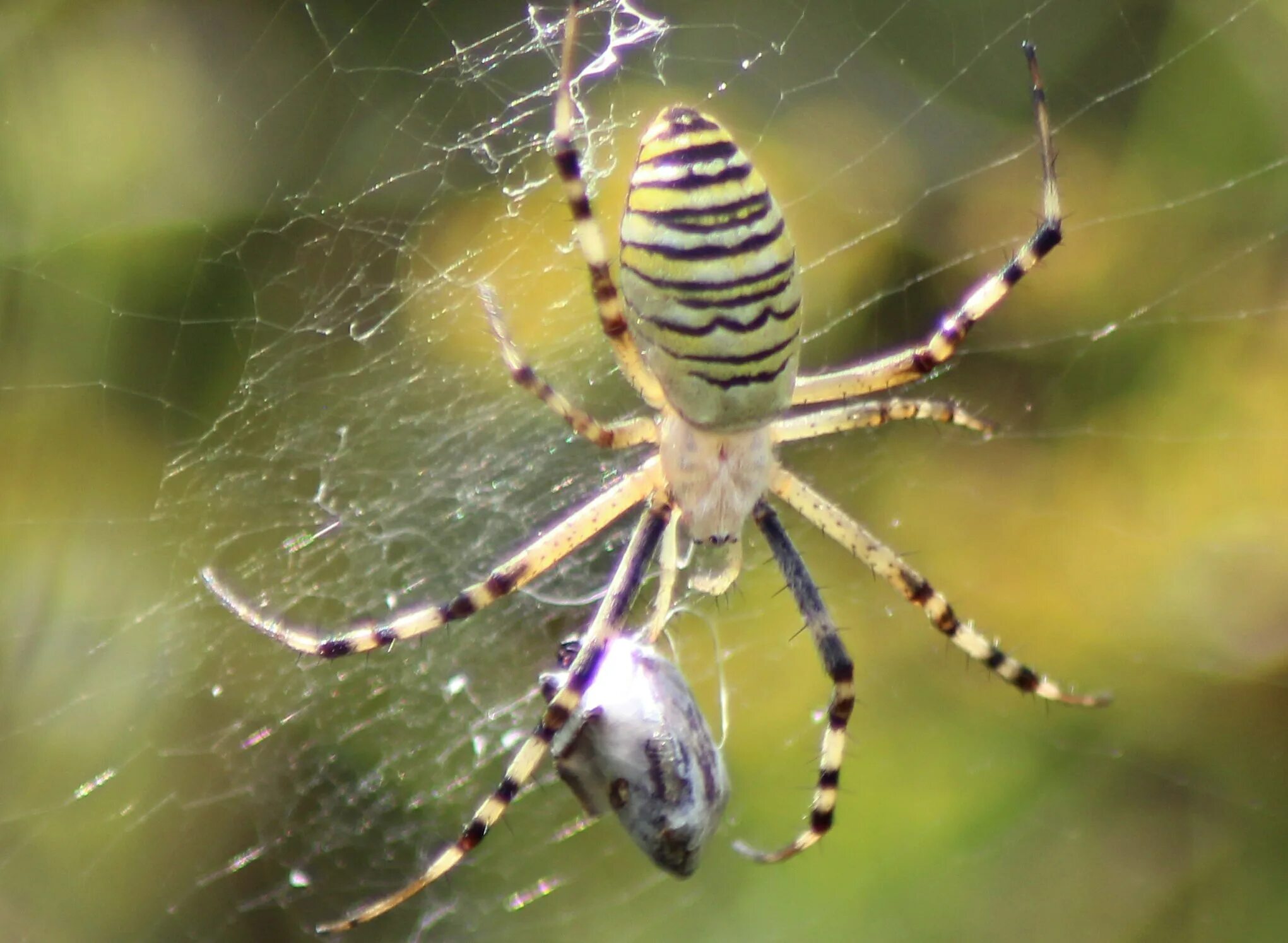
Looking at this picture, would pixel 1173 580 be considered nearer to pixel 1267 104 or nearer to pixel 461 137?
pixel 1267 104

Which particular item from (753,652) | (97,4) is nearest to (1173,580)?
(753,652)

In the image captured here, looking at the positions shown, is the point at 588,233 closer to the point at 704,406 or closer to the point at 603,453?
the point at 704,406

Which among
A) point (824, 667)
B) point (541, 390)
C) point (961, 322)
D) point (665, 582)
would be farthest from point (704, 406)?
point (824, 667)

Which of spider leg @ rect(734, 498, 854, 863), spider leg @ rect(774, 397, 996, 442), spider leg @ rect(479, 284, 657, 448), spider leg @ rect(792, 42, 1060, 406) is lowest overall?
spider leg @ rect(734, 498, 854, 863)

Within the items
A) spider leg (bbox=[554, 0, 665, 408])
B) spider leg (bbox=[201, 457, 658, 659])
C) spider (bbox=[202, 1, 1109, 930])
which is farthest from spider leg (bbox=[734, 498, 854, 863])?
spider leg (bbox=[554, 0, 665, 408])

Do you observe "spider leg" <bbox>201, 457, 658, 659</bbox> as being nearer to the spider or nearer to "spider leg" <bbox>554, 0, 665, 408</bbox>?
the spider

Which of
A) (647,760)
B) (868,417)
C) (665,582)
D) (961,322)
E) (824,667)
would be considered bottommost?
(824,667)

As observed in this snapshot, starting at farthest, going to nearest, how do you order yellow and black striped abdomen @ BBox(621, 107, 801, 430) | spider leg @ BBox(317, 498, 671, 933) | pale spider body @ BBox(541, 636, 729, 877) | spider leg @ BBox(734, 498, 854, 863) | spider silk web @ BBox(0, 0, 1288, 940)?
1. spider silk web @ BBox(0, 0, 1288, 940)
2. spider leg @ BBox(734, 498, 854, 863)
3. spider leg @ BBox(317, 498, 671, 933)
4. pale spider body @ BBox(541, 636, 729, 877)
5. yellow and black striped abdomen @ BBox(621, 107, 801, 430)
